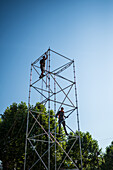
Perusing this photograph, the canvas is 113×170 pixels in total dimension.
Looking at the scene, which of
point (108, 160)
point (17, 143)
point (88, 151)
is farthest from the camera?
point (108, 160)

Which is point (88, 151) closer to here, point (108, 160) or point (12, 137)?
point (108, 160)

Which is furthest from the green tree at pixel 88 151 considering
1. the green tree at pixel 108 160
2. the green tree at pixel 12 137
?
the green tree at pixel 12 137

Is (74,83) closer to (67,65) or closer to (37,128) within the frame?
(67,65)

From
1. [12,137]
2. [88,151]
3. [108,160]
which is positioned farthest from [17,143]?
[108,160]

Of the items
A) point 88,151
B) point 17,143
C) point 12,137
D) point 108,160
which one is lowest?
point 108,160

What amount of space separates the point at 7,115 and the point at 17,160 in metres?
5.19

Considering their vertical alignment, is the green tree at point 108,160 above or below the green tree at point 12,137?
below

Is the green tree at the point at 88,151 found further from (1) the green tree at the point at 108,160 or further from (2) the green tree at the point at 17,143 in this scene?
(2) the green tree at the point at 17,143

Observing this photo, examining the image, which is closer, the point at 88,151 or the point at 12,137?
the point at 12,137

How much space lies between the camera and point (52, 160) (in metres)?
17.0

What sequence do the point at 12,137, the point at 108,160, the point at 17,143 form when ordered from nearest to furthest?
the point at 17,143
the point at 12,137
the point at 108,160

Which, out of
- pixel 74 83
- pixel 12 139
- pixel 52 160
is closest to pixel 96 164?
pixel 52 160

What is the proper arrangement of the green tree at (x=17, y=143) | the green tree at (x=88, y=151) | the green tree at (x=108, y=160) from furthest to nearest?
the green tree at (x=108, y=160) < the green tree at (x=88, y=151) < the green tree at (x=17, y=143)

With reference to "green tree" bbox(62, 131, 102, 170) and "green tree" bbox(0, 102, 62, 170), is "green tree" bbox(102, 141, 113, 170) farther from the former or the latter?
"green tree" bbox(0, 102, 62, 170)
